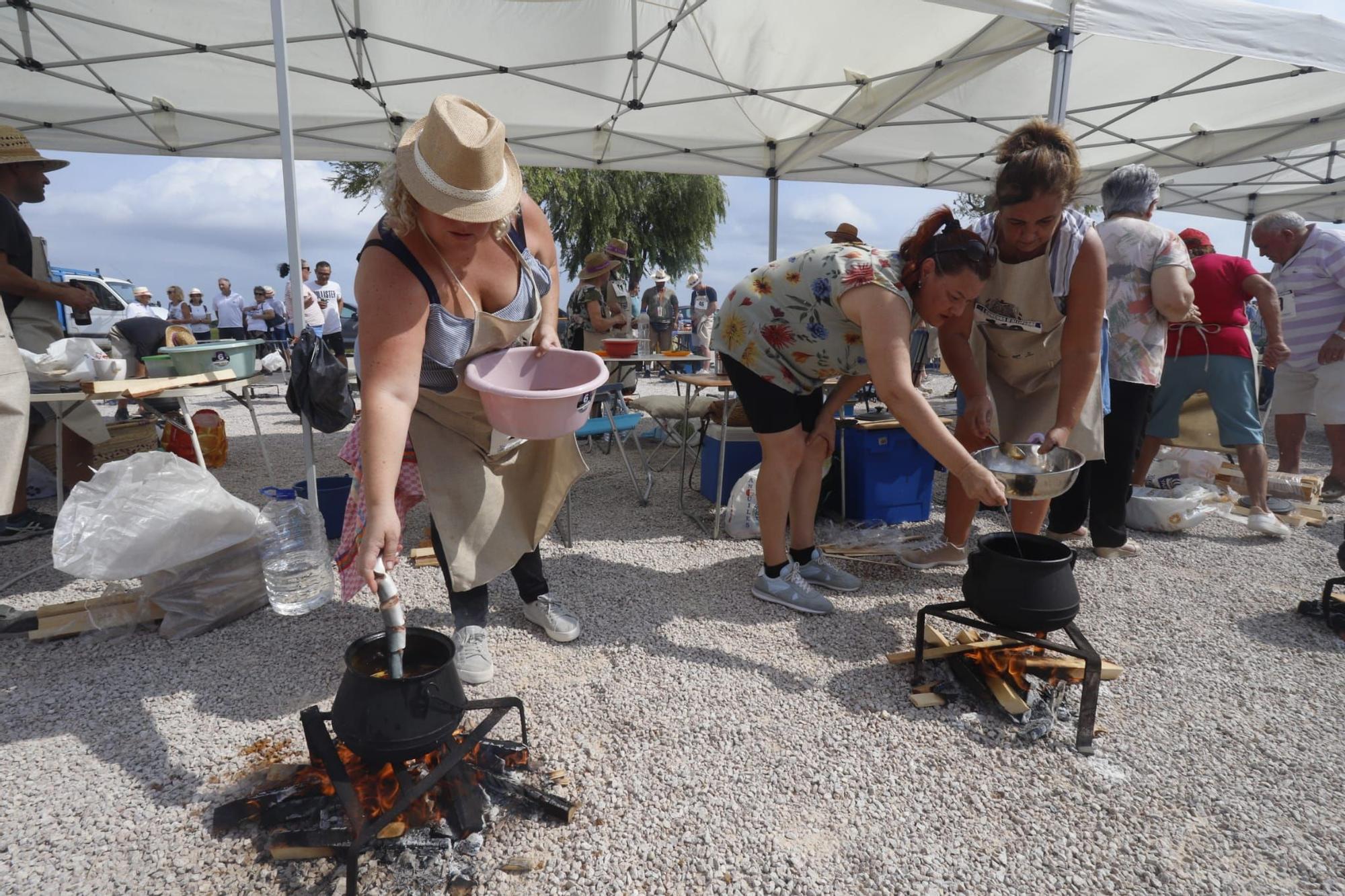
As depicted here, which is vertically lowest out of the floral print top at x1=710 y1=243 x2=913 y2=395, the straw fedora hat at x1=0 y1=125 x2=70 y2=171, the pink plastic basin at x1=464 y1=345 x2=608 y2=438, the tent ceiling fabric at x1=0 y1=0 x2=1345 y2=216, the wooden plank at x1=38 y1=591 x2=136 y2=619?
the wooden plank at x1=38 y1=591 x2=136 y2=619

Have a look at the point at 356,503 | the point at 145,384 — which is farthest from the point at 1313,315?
the point at 145,384

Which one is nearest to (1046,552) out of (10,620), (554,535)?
(554,535)

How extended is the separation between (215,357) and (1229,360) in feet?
17.1

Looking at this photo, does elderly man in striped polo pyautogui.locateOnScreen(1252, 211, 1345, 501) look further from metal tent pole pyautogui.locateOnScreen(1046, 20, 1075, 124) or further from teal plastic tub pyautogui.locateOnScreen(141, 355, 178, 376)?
teal plastic tub pyautogui.locateOnScreen(141, 355, 178, 376)

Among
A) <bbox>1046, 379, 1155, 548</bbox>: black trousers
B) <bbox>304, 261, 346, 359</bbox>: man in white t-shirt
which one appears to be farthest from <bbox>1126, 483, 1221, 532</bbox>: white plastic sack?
<bbox>304, 261, 346, 359</bbox>: man in white t-shirt

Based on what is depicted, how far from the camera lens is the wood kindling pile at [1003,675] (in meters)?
2.10

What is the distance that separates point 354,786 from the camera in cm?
156

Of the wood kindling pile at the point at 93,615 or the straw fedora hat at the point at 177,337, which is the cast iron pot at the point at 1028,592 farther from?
the straw fedora hat at the point at 177,337

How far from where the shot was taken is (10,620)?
8.13 ft

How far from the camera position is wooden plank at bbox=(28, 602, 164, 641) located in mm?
2463

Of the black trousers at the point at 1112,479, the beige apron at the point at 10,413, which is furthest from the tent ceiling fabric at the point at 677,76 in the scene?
the beige apron at the point at 10,413

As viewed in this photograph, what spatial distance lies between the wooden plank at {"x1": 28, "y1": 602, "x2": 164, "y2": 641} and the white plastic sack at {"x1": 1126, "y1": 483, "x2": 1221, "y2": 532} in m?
4.62

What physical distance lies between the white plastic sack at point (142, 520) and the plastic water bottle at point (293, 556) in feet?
0.68

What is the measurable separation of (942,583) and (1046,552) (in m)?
1.00
